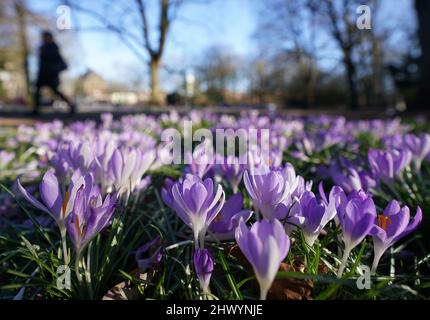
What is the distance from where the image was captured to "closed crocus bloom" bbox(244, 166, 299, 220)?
0.78 m

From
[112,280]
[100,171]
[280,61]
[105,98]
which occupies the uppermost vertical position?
[280,61]

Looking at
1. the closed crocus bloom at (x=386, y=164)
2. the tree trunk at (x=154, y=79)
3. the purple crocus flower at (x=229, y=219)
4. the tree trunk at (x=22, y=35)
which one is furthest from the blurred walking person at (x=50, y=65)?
the tree trunk at (x=22, y=35)

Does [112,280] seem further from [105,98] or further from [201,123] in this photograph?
[105,98]

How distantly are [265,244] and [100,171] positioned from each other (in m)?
0.63

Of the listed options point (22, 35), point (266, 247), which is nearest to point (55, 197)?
point (266, 247)

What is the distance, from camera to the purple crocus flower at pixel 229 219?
2.73 feet

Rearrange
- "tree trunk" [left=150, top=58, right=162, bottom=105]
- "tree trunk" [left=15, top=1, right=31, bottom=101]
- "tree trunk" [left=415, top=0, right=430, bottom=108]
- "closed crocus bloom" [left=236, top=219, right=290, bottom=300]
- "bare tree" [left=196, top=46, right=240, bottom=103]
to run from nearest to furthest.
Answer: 1. "closed crocus bloom" [left=236, top=219, right=290, bottom=300]
2. "tree trunk" [left=415, top=0, right=430, bottom=108]
3. "tree trunk" [left=150, top=58, right=162, bottom=105]
4. "tree trunk" [left=15, top=1, right=31, bottom=101]
5. "bare tree" [left=196, top=46, right=240, bottom=103]

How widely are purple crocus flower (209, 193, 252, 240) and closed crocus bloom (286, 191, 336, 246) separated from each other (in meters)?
0.11

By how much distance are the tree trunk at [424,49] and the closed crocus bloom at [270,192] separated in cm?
781

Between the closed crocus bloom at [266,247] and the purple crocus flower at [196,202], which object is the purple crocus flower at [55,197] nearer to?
the purple crocus flower at [196,202]

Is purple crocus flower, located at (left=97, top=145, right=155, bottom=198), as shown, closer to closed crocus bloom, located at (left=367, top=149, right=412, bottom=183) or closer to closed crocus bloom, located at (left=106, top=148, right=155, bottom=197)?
closed crocus bloom, located at (left=106, top=148, right=155, bottom=197)

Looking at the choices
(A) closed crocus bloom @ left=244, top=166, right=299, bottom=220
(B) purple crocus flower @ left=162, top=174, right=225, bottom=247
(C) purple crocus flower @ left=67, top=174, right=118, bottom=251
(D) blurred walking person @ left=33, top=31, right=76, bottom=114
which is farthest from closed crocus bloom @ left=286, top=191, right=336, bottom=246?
(D) blurred walking person @ left=33, top=31, right=76, bottom=114

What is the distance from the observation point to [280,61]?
69.0 ft
